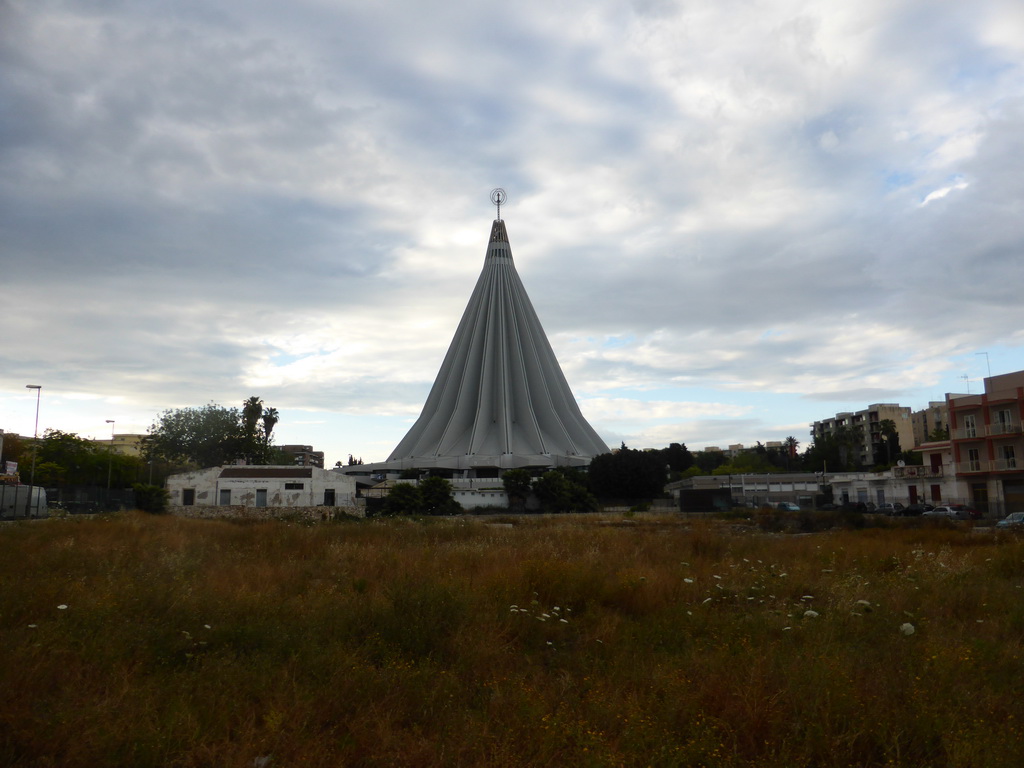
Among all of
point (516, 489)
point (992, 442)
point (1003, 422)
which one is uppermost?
point (1003, 422)

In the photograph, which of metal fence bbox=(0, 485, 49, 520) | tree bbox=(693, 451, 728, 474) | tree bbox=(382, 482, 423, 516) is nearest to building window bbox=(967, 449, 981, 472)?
tree bbox=(382, 482, 423, 516)

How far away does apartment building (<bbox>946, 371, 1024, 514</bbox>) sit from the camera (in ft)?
92.7

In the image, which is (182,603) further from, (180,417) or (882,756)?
(180,417)

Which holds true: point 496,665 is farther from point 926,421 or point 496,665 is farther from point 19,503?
point 926,421

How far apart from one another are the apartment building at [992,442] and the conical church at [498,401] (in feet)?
86.8

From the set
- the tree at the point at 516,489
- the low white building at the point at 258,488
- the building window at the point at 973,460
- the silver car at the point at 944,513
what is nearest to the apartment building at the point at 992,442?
the building window at the point at 973,460

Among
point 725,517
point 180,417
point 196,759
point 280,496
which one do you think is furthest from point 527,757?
point 180,417

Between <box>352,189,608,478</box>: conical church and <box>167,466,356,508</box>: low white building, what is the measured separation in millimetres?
19084

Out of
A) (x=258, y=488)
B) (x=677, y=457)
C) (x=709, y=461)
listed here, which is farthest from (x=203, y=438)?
(x=709, y=461)

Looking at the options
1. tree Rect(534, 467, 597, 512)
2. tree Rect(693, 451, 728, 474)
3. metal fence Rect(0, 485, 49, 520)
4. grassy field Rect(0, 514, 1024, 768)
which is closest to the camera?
grassy field Rect(0, 514, 1024, 768)

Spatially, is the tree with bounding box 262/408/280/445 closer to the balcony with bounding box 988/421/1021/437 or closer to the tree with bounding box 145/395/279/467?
the tree with bounding box 145/395/279/467

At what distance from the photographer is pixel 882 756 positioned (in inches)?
156

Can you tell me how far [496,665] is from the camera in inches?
→ 211

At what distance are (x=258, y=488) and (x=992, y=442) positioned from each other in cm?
3144
